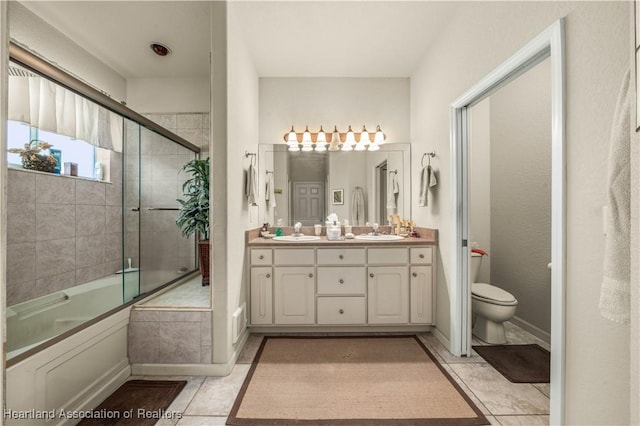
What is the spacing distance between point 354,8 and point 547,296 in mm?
2910

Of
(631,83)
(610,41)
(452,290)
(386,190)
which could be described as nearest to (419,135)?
(386,190)

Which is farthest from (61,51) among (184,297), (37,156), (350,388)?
(350,388)

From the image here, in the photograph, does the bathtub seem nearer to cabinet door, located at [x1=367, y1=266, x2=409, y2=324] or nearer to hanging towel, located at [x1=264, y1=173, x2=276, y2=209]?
hanging towel, located at [x1=264, y1=173, x2=276, y2=209]

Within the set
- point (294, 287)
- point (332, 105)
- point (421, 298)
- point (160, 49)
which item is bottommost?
point (421, 298)

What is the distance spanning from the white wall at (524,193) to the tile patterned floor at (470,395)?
0.93 m

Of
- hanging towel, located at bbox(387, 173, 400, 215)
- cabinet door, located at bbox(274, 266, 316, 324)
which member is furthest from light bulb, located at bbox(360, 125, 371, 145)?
cabinet door, located at bbox(274, 266, 316, 324)

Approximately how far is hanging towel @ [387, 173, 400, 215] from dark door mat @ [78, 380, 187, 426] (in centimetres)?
247

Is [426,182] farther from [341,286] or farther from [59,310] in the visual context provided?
[59,310]

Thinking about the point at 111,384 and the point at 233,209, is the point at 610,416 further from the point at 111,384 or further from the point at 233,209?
the point at 111,384

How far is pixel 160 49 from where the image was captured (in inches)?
99.7

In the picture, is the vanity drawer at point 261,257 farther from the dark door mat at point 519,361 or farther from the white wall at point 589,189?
the white wall at point 589,189

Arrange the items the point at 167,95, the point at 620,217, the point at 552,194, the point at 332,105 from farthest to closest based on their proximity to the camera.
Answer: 1. the point at 332,105
2. the point at 167,95
3. the point at 552,194
4. the point at 620,217

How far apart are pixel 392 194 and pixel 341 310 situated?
1.43 m

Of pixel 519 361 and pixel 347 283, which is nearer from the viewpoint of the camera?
pixel 519 361
